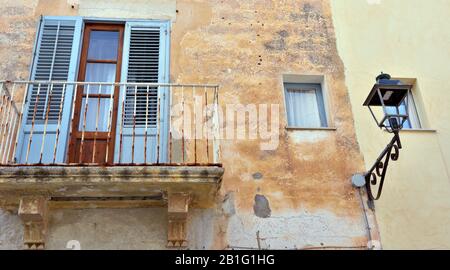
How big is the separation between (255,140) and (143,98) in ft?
5.30

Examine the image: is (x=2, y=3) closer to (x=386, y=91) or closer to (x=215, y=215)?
(x=215, y=215)

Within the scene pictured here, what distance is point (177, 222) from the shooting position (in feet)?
18.7

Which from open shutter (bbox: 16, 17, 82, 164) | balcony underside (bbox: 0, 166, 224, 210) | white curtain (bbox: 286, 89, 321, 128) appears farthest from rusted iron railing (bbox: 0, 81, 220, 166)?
white curtain (bbox: 286, 89, 321, 128)

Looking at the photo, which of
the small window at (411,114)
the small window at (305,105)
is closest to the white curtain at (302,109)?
the small window at (305,105)

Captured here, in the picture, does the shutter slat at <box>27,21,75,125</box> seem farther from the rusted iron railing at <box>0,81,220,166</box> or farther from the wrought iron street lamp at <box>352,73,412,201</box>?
the wrought iron street lamp at <box>352,73,412,201</box>

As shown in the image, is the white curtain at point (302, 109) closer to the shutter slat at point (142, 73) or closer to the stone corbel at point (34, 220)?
the shutter slat at point (142, 73)

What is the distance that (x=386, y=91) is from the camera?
560 centimetres

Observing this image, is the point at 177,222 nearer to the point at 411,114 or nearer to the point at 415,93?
the point at 411,114

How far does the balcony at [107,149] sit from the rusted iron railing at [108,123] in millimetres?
13

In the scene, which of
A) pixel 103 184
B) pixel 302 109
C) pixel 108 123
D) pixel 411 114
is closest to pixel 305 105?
pixel 302 109

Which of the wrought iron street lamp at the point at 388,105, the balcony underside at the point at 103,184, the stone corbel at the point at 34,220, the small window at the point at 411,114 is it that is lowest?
the stone corbel at the point at 34,220

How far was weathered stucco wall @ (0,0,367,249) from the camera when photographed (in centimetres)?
582

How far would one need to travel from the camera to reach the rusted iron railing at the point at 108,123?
20.0ft

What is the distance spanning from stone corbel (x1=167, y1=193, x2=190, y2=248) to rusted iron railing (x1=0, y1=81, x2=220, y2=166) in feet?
2.11
